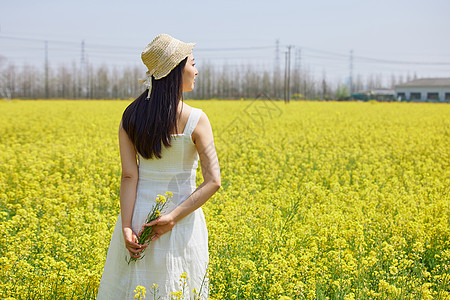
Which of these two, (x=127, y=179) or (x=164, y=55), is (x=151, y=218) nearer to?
(x=127, y=179)

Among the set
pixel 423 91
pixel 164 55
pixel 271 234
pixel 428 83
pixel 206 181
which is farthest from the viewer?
pixel 428 83

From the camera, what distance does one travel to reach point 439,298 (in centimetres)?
302

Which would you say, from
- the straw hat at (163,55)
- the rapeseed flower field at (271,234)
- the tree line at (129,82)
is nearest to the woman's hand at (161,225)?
the rapeseed flower field at (271,234)

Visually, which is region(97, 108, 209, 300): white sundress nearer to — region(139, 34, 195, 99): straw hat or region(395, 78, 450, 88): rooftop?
region(139, 34, 195, 99): straw hat

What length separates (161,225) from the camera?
2.26 m

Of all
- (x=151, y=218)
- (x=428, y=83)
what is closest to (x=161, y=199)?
(x=151, y=218)

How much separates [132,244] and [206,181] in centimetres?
47

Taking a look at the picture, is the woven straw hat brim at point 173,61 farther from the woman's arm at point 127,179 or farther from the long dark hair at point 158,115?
the woman's arm at point 127,179

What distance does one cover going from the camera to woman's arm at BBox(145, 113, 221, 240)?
224 centimetres

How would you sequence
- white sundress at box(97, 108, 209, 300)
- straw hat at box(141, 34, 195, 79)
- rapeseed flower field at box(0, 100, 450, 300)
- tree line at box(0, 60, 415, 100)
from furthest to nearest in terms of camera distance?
tree line at box(0, 60, 415, 100) < rapeseed flower field at box(0, 100, 450, 300) < white sundress at box(97, 108, 209, 300) < straw hat at box(141, 34, 195, 79)

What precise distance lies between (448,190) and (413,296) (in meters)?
3.95

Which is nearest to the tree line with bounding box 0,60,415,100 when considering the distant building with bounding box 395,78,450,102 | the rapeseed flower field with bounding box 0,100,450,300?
the distant building with bounding box 395,78,450,102

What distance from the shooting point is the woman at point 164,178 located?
2225mm

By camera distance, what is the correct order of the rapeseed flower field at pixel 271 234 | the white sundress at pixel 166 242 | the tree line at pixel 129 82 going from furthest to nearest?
the tree line at pixel 129 82
the rapeseed flower field at pixel 271 234
the white sundress at pixel 166 242
